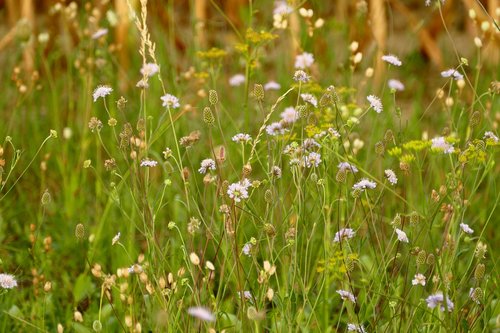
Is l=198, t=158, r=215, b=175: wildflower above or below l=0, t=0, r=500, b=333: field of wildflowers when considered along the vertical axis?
above

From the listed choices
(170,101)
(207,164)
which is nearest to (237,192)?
(207,164)

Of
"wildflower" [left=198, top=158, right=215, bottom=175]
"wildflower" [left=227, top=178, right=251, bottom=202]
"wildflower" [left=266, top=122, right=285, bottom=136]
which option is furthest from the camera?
"wildflower" [left=266, top=122, right=285, bottom=136]

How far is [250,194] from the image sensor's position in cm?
223

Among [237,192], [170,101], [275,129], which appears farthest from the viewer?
[275,129]

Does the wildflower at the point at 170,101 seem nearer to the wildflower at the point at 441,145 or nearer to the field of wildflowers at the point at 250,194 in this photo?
the field of wildflowers at the point at 250,194

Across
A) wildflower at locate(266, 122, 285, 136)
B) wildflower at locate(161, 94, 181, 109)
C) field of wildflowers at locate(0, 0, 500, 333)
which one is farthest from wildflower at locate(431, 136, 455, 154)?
wildflower at locate(161, 94, 181, 109)

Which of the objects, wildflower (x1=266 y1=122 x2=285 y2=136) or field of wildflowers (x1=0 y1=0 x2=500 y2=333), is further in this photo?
wildflower (x1=266 y1=122 x2=285 y2=136)

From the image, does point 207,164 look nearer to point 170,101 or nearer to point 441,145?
point 170,101

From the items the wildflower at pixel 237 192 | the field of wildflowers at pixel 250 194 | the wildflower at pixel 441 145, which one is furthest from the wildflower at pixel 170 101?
the wildflower at pixel 441 145

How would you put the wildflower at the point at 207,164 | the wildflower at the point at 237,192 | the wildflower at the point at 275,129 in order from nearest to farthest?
the wildflower at the point at 237,192 < the wildflower at the point at 207,164 < the wildflower at the point at 275,129

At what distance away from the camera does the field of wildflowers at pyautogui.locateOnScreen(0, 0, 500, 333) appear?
1854 millimetres

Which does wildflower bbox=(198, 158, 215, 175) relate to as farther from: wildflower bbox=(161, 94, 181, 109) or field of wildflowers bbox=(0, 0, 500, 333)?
wildflower bbox=(161, 94, 181, 109)

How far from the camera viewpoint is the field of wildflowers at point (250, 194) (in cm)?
185

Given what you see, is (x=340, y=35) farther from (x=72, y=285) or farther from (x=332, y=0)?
(x=72, y=285)
